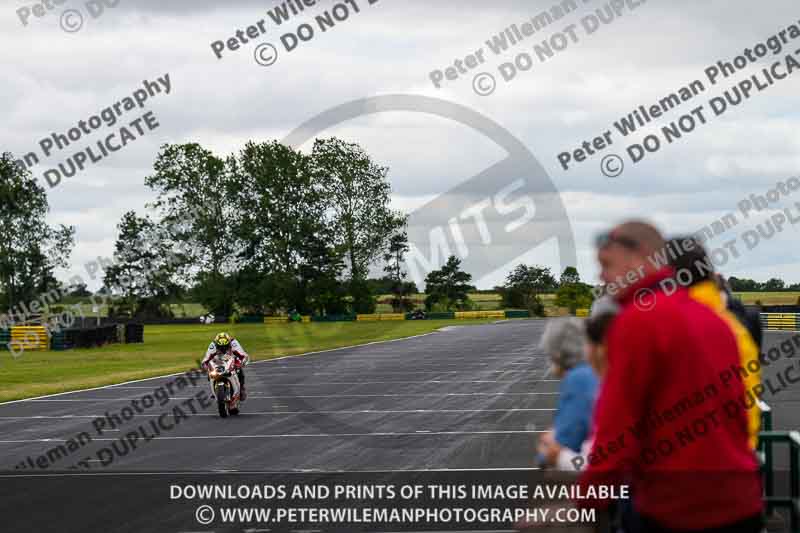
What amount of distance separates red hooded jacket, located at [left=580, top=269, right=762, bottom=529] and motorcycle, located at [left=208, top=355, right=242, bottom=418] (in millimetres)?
16847

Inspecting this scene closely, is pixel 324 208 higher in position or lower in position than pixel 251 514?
higher

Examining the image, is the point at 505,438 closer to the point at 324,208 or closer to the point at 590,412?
the point at 590,412

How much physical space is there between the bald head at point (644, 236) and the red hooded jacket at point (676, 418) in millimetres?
167

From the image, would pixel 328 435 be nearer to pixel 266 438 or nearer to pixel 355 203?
pixel 266 438

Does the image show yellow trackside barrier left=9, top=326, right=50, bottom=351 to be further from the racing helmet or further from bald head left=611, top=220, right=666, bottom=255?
bald head left=611, top=220, right=666, bottom=255

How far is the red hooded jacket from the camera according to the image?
3850mm

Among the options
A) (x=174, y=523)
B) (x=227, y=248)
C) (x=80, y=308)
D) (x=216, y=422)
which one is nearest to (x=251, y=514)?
(x=174, y=523)

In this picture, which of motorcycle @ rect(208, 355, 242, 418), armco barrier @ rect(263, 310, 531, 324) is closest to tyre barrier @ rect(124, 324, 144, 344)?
armco barrier @ rect(263, 310, 531, 324)

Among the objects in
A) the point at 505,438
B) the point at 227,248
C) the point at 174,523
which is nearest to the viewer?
the point at 174,523

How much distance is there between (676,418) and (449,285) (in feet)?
412

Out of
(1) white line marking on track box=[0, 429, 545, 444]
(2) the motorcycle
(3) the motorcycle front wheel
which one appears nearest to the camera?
(1) white line marking on track box=[0, 429, 545, 444]

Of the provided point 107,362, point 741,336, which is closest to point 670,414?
point 741,336

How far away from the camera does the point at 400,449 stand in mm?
15438

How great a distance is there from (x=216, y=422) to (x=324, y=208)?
79.1m
